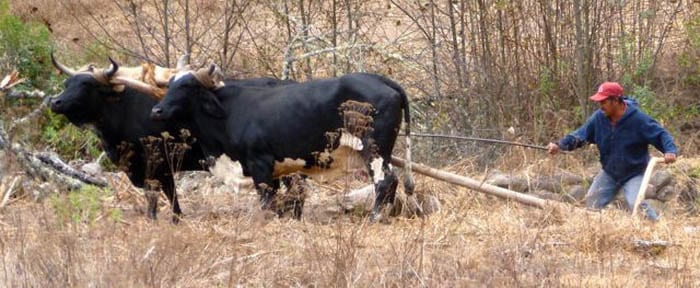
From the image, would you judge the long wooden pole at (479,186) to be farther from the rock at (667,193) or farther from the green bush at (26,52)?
the green bush at (26,52)

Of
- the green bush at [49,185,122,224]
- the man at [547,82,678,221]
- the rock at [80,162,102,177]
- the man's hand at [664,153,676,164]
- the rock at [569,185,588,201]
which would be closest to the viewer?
the green bush at [49,185,122,224]

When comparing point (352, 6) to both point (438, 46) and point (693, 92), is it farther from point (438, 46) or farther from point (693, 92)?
point (693, 92)

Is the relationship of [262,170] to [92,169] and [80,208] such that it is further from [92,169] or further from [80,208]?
[92,169]

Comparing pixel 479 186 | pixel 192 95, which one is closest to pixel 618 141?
A: pixel 479 186

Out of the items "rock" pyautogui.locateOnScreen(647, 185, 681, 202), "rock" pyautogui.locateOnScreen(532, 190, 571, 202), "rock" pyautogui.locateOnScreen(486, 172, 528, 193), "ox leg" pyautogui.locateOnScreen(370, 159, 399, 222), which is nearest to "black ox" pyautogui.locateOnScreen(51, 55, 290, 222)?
"ox leg" pyautogui.locateOnScreen(370, 159, 399, 222)

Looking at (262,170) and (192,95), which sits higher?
(192,95)

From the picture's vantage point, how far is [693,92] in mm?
15617

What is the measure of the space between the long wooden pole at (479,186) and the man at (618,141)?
0.44 metres

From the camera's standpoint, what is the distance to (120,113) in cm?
1227

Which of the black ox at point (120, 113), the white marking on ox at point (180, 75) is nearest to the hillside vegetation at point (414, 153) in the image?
the black ox at point (120, 113)

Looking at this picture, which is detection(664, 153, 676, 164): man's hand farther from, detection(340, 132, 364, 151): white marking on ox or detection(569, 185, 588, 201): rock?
detection(340, 132, 364, 151): white marking on ox

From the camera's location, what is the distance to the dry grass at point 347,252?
24.9 feet

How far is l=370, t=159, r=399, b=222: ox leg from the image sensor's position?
11.0 m

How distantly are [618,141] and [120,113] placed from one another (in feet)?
15.2
